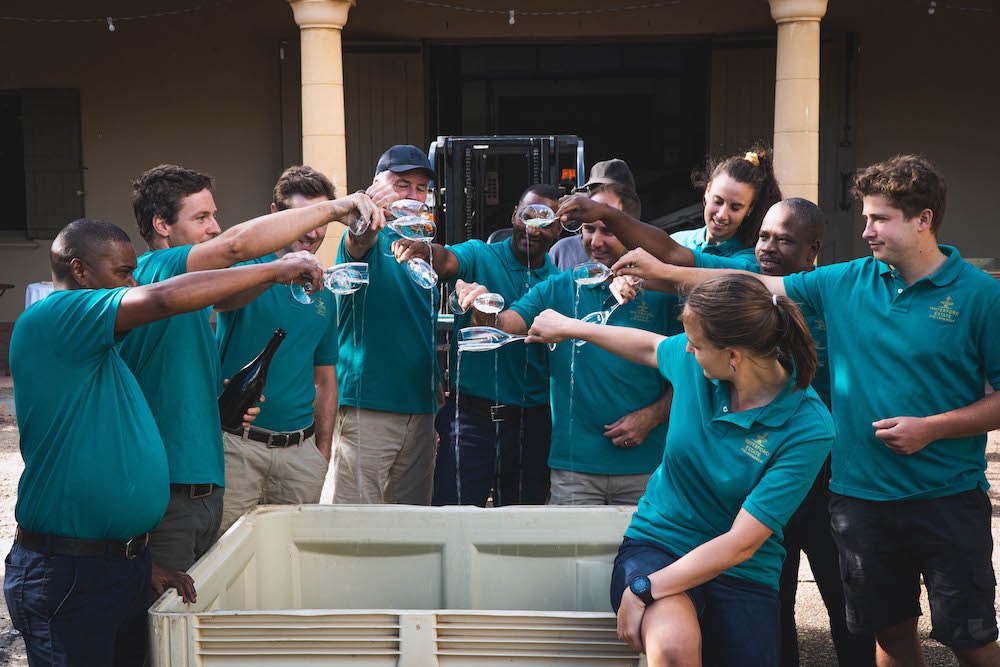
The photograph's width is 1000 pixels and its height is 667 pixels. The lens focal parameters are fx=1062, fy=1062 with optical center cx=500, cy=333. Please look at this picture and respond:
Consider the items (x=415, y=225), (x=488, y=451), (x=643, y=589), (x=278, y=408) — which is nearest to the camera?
(x=643, y=589)

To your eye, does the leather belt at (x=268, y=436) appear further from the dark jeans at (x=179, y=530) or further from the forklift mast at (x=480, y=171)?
the forklift mast at (x=480, y=171)

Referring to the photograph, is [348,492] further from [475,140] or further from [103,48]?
[103,48]

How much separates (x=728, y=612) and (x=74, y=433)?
5.49 ft

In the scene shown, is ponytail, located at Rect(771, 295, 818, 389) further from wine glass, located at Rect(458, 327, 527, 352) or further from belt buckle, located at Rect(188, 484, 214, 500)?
belt buckle, located at Rect(188, 484, 214, 500)

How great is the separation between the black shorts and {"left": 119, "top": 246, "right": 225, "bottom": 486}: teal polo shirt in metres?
1.96

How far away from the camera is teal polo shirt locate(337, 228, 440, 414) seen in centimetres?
423

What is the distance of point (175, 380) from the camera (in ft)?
10.2

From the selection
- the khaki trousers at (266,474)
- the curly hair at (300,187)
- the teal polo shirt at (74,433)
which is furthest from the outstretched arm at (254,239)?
the curly hair at (300,187)

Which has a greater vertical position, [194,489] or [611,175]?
[611,175]

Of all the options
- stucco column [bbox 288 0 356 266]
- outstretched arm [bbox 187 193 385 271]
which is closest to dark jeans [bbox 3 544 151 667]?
outstretched arm [bbox 187 193 385 271]

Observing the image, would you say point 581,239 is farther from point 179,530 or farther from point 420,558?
point 179,530

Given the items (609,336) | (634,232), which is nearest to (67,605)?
(609,336)

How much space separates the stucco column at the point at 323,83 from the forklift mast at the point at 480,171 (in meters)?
1.01

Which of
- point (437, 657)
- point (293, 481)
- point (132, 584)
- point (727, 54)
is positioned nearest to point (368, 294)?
point (293, 481)
